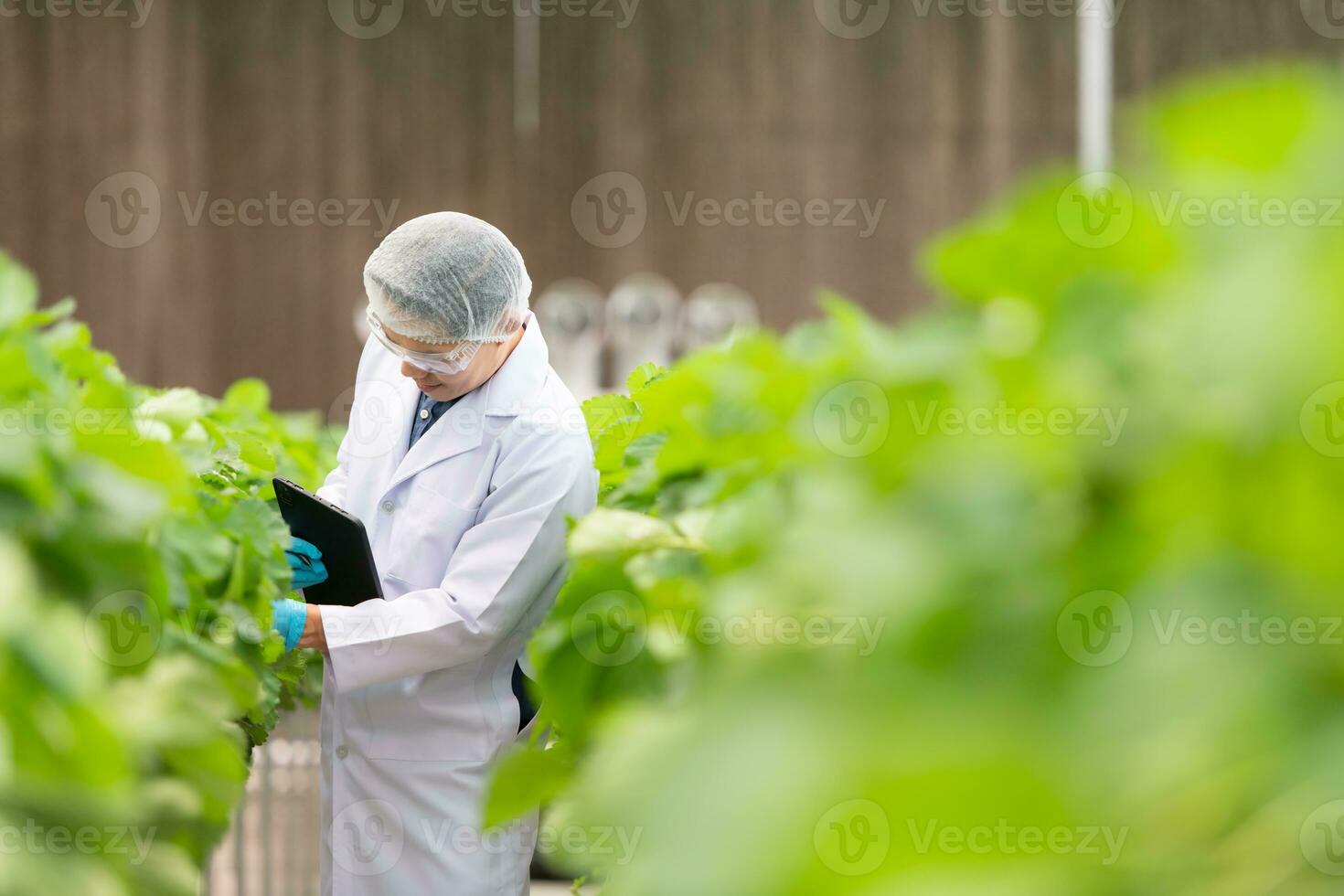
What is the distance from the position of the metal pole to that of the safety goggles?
3990 millimetres

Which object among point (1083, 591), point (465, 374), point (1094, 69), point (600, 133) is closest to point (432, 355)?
point (465, 374)

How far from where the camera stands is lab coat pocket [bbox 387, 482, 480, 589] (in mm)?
1917

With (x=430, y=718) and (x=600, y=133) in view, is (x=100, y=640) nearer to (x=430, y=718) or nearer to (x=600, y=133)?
(x=430, y=718)

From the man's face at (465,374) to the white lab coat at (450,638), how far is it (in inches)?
0.9

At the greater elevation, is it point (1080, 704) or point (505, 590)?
point (1080, 704)

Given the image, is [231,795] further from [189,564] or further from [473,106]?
[473,106]

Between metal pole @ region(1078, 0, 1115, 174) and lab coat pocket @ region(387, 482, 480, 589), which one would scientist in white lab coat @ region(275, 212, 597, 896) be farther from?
metal pole @ region(1078, 0, 1115, 174)

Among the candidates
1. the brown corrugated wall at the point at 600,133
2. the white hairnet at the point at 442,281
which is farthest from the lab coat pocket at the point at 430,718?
the brown corrugated wall at the point at 600,133

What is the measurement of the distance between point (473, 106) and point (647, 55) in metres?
0.70

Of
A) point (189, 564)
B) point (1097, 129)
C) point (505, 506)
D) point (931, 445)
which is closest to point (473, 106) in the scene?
point (1097, 129)

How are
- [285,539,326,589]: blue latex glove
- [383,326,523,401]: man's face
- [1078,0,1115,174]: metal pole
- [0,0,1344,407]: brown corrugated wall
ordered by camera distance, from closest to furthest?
[285,539,326,589]: blue latex glove < [383,326,523,401]: man's face < [0,0,1344,407]: brown corrugated wall < [1078,0,1115,174]: metal pole

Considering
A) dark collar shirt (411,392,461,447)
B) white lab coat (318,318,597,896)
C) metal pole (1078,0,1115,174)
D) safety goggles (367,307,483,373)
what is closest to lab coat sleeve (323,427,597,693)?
white lab coat (318,318,597,896)

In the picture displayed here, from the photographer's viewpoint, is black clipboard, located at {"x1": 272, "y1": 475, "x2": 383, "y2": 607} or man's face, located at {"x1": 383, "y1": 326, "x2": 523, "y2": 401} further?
man's face, located at {"x1": 383, "y1": 326, "x2": 523, "y2": 401}

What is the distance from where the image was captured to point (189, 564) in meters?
1.04
